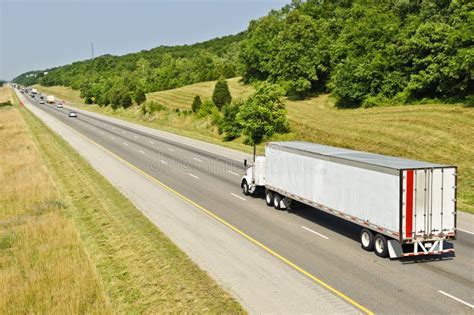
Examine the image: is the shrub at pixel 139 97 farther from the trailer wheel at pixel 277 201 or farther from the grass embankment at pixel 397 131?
the trailer wheel at pixel 277 201

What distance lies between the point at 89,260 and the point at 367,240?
10.4m

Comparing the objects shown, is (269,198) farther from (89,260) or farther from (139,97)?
(139,97)

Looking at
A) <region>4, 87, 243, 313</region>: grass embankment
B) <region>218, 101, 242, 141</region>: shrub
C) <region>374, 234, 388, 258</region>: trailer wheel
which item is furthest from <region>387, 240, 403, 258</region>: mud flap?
<region>218, 101, 242, 141</region>: shrub

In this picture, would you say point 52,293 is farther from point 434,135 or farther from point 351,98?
point 351,98

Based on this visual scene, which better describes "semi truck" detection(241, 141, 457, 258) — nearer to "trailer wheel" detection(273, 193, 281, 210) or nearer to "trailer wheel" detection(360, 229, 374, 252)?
"trailer wheel" detection(360, 229, 374, 252)

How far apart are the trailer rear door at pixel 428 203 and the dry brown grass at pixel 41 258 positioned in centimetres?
1002

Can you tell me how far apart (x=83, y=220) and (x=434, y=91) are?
43015 millimetres

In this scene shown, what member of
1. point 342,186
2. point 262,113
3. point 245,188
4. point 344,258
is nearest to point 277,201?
point 245,188

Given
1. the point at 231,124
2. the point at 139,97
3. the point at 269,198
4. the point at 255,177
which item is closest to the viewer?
the point at 269,198

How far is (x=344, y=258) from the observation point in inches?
638

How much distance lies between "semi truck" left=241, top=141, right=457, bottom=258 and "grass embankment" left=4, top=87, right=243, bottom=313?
633 cm

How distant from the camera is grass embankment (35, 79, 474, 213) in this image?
3478 cm

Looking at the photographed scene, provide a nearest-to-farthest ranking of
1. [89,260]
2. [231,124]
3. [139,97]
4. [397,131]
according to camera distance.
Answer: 1. [89,260]
2. [397,131]
3. [231,124]
4. [139,97]

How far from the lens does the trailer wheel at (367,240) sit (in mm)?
16641
